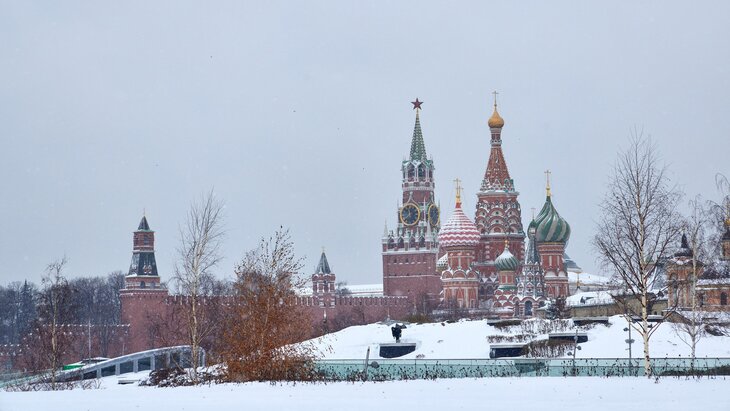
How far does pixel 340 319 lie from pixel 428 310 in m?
8.51

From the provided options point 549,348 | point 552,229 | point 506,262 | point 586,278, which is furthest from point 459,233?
point 549,348

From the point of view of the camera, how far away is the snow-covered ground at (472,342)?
1932 inches

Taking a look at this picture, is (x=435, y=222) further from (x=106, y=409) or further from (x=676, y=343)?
(x=106, y=409)

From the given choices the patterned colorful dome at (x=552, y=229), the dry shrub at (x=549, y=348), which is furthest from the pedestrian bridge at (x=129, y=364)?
the patterned colorful dome at (x=552, y=229)

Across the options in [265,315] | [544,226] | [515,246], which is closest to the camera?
[265,315]

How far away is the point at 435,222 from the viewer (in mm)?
142500

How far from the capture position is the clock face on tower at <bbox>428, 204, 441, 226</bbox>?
142 metres

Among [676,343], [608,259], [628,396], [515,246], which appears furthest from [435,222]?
[628,396]

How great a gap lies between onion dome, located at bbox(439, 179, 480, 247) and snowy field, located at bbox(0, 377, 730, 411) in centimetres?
8529

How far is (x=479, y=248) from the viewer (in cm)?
12194

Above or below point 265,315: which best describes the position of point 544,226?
above

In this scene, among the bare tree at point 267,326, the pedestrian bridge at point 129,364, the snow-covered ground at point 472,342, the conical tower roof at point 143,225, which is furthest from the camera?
the conical tower roof at point 143,225

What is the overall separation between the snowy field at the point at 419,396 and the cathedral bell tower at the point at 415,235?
4348 inches

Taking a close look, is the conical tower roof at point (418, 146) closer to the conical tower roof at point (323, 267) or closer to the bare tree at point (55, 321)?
the conical tower roof at point (323, 267)
